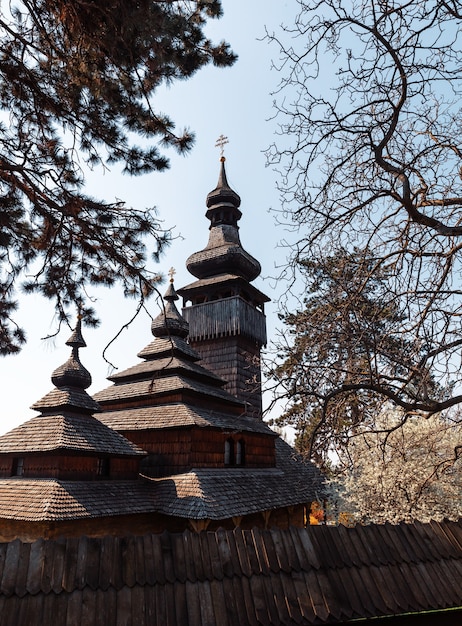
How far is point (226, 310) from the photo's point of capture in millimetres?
21734

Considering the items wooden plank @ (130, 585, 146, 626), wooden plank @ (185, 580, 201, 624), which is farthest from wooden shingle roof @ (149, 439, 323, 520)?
wooden plank @ (130, 585, 146, 626)

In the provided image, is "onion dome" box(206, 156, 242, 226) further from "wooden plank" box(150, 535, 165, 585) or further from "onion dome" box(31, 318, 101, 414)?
"wooden plank" box(150, 535, 165, 585)

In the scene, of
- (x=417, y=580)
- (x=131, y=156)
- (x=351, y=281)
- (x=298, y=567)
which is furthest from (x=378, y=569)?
(x=131, y=156)

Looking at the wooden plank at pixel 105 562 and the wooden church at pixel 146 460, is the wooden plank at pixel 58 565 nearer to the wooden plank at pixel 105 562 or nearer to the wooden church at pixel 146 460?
the wooden plank at pixel 105 562

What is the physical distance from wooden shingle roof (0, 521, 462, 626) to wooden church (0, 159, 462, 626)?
0.4 inches

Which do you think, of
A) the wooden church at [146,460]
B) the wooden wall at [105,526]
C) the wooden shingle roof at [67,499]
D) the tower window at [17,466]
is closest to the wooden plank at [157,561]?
the wooden church at [146,460]

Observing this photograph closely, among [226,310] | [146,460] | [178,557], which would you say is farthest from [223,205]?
[178,557]

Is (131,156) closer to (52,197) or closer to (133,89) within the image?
(133,89)

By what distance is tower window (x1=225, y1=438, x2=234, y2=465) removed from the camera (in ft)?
47.6

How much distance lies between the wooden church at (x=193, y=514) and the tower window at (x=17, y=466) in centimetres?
6

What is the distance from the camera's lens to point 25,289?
21.8ft

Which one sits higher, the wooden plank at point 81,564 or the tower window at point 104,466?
the tower window at point 104,466

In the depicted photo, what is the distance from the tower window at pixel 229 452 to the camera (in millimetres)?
14500

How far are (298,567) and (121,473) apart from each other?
9939mm
